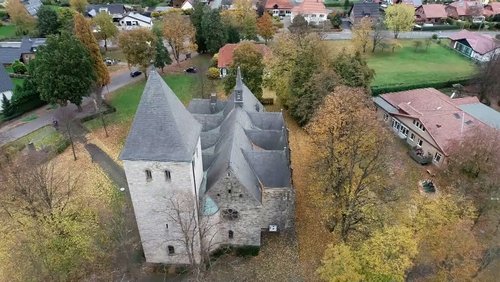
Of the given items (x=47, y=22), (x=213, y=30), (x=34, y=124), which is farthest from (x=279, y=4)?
(x=34, y=124)

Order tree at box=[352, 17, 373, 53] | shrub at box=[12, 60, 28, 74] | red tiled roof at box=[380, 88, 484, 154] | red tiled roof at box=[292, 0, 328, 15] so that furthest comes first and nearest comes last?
red tiled roof at box=[292, 0, 328, 15]
tree at box=[352, 17, 373, 53]
shrub at box=[12, 60, 28, 74]
red tiled roof at box=[380, 88, 484, 154]

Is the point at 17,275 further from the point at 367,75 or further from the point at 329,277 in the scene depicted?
the point at 367,75

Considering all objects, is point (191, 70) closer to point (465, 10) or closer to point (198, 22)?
point (198, 22)

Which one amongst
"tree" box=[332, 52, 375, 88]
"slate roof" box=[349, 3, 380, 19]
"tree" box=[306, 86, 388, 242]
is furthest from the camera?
"slate roof" box=[349, 3, 380, 19]

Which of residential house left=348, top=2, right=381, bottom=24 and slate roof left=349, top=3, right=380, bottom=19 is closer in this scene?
residential house left=348, top=2, right=381, bottom=24

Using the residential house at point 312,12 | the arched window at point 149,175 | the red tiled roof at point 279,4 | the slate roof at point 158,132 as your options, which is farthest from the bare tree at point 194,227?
the red tiled roof at point 279,4

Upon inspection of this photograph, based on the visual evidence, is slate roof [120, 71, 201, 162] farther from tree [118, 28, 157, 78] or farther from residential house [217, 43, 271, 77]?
residential house [217, 43, 271, 77]

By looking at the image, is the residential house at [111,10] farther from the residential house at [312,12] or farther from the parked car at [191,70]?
the residential house at [312,12]

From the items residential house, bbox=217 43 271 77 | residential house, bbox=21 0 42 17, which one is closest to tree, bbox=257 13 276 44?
residential house, bbox=217 43 271 77
